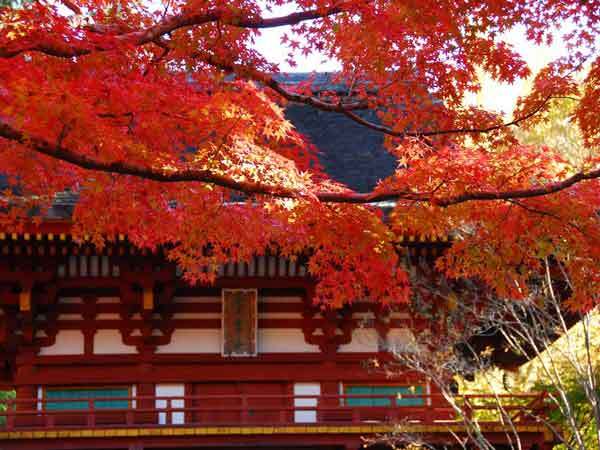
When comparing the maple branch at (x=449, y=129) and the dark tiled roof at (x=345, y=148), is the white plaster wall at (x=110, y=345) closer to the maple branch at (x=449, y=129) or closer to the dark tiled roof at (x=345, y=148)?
the dark tiled roof at (x=345, y=148)

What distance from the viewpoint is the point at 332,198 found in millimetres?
8227

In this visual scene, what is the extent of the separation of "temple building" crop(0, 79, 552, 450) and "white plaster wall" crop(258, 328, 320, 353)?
0.05 feet

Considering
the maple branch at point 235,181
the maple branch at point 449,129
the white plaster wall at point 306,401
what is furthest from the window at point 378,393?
the maple branch at point 235,181

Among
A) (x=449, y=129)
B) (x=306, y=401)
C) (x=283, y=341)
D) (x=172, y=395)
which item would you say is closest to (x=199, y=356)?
(x=172, y=395)

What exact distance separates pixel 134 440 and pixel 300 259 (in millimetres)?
3458

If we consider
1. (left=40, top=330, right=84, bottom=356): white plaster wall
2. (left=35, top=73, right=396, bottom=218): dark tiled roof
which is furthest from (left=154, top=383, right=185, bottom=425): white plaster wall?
(left=35, top=73, right=396, bottom=218): dark tiled roof

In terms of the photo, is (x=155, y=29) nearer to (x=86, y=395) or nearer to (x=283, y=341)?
(x=283, y=341)

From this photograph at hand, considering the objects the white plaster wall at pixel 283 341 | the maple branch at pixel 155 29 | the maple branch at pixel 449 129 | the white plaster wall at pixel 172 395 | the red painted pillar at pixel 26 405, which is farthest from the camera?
the white plaster wall at pixel 283 341

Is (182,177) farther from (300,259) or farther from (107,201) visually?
(300,259)

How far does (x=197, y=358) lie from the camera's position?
44.9 feet

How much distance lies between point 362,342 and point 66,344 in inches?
170

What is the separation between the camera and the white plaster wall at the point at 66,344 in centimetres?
1367

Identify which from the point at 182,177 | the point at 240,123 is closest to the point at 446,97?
the point at 240,123

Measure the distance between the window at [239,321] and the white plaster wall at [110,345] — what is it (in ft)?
4.54
